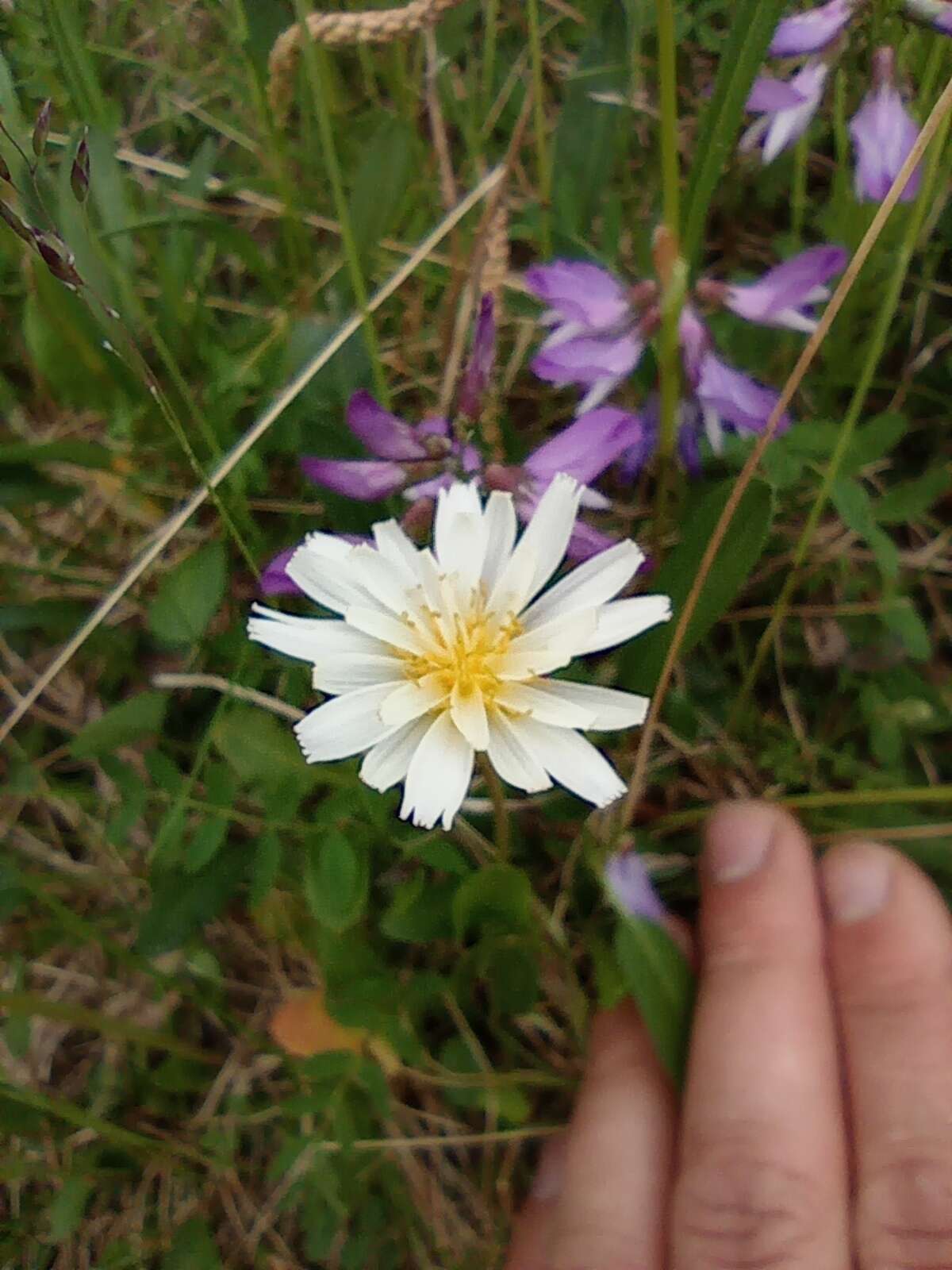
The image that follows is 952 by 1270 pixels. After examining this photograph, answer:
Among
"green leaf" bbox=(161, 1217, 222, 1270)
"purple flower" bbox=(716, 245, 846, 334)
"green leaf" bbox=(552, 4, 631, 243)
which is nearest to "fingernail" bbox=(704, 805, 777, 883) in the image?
"purple flower" bbox=(716, 245, 846, 334)

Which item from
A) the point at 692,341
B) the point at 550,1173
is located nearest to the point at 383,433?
the point at 692,341

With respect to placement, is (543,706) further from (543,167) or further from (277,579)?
(543,167)

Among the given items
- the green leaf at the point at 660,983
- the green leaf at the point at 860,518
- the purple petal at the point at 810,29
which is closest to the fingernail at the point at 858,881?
the green leaf at the point at 660,983

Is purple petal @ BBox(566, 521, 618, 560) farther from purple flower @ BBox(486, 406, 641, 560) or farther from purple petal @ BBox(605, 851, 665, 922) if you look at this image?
purple petal @ BBox(605, 851, 665, 922)

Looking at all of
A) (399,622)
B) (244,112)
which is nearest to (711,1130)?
(399,622)

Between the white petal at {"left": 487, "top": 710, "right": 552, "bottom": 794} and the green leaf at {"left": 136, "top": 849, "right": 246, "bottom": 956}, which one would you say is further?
the green leaf at {"left": 136, "top": 849, "right": 246, "bottom": 956}

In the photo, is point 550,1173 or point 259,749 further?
point 550,1173
